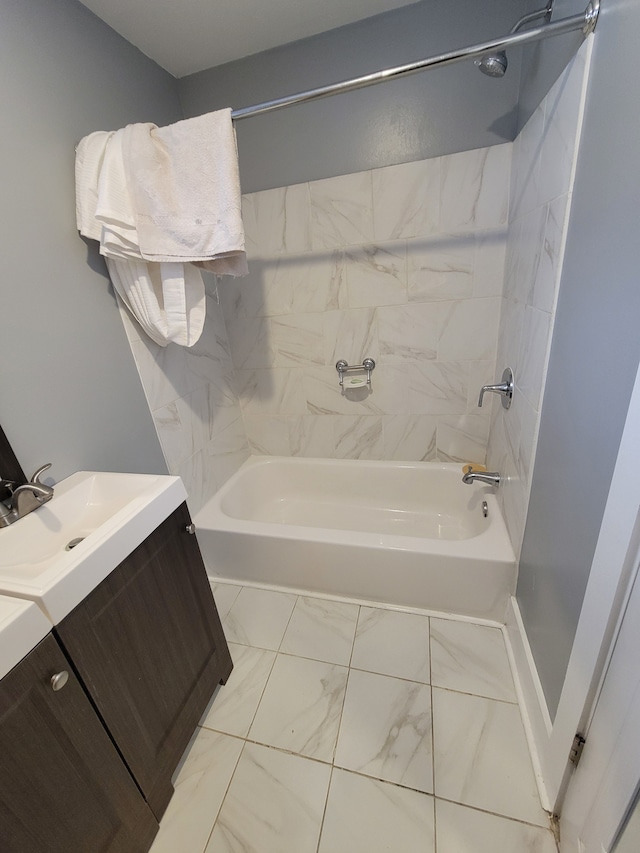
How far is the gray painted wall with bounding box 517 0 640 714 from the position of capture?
1.94ft

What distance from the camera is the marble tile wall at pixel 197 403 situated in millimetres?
1415

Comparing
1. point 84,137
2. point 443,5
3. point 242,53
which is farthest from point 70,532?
point 443,5

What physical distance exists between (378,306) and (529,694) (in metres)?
1.63

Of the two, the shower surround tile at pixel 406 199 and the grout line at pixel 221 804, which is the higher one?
the shower surround tile at pixel 406 199

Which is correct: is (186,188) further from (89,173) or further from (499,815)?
(499,815)

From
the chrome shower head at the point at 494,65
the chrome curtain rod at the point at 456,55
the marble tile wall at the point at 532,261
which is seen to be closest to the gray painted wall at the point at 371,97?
the marble tile wall at the point at 532,261

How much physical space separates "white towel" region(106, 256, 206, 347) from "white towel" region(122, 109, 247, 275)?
0.10 m

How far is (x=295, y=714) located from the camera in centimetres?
116

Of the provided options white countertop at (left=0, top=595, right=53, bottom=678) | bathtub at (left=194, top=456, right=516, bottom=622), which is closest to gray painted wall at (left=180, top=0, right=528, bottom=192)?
bathtub at (left=194, top=456, right=516, bottom=622)

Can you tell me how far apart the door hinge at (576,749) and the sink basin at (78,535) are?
1111 mm

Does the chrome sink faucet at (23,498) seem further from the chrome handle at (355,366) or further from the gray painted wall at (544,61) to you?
the gray painted wall at (544,61)

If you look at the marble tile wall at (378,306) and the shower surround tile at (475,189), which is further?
the marble tile wall at (378,306)

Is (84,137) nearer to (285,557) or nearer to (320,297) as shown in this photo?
(320,297)

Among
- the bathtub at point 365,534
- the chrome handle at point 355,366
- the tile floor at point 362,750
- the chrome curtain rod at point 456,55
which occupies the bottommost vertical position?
the tile floor at point 362,750
